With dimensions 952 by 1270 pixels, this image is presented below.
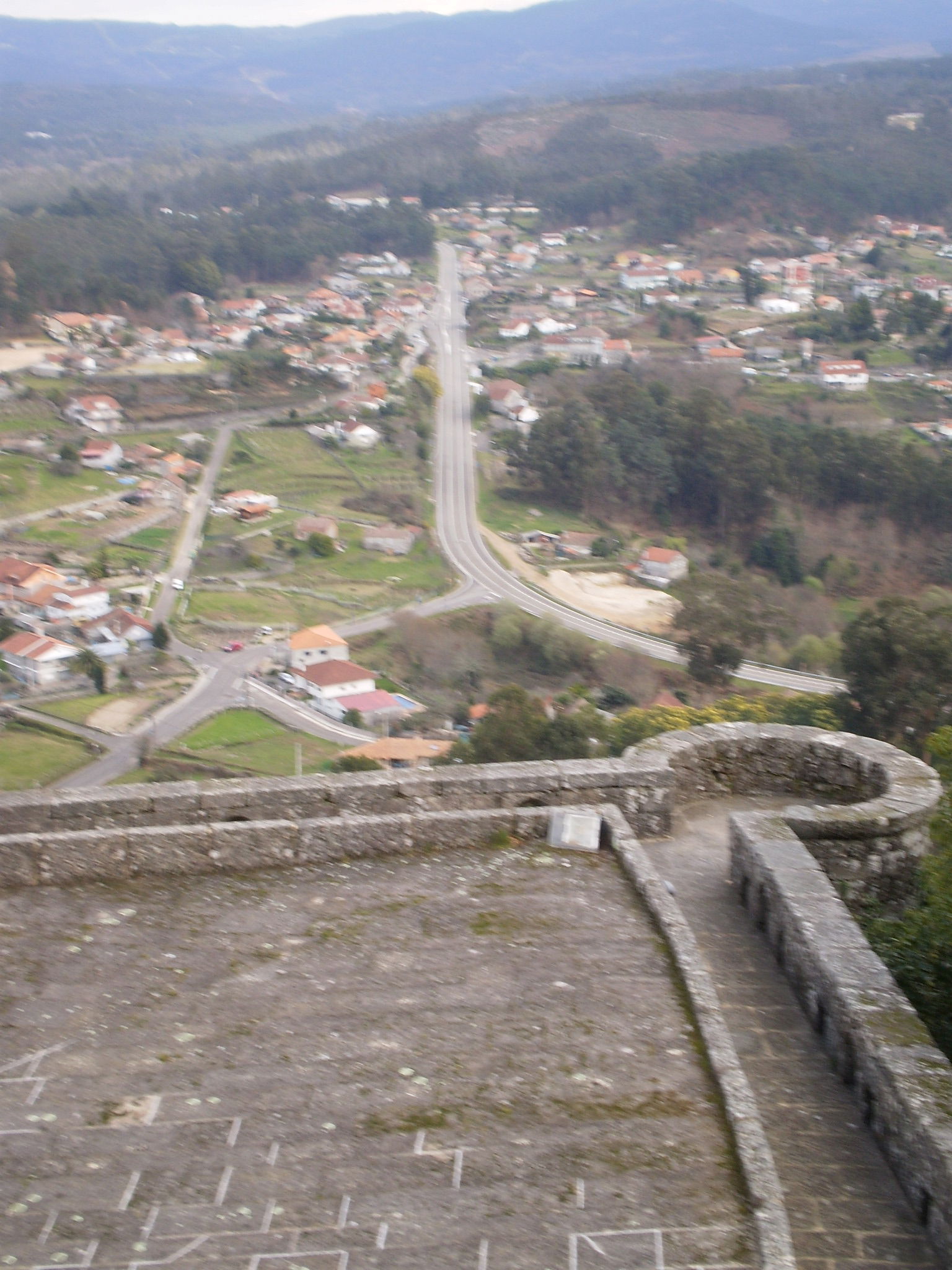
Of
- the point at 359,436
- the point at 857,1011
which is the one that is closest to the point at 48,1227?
the point at 857,1011

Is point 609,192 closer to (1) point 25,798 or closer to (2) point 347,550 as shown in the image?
(2) point 347,550

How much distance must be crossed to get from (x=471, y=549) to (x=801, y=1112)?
147ft

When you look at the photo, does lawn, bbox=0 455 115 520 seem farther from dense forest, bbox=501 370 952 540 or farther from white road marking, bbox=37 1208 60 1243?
white road marking, bbox=37 1208 60 1243

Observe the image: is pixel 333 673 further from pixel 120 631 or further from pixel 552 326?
pixel 552 326

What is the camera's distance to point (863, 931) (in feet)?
16.5

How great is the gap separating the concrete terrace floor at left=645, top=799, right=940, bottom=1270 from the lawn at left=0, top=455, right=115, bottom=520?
48.7 m

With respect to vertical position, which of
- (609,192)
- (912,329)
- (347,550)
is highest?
(609,192)

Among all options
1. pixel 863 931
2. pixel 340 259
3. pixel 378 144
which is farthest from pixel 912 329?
pixel 378 144

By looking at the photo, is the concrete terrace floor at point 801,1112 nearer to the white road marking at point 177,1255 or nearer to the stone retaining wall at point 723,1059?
the stone retaining wall at point 723,1059

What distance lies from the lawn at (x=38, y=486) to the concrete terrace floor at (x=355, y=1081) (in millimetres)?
48575

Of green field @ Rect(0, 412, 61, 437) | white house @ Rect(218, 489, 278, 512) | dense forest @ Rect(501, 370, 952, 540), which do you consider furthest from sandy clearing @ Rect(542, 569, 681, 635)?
green field @ Rect(0, 412, 61, 437)

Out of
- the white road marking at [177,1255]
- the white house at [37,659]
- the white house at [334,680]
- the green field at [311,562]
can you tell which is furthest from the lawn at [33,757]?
the white road marking at [177,1255]

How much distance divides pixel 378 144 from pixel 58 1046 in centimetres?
15488

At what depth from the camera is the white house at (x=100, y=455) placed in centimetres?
5622
